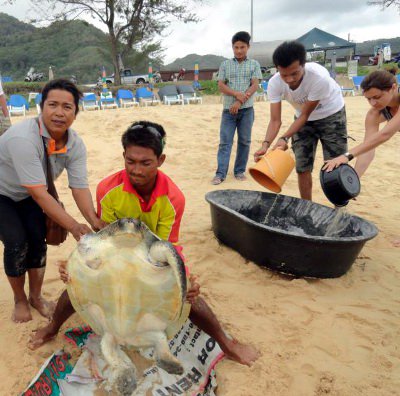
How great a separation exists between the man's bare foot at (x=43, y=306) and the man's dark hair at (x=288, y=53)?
2.06 meters

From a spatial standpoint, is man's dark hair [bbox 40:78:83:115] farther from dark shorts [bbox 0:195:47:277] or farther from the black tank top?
the black tank top

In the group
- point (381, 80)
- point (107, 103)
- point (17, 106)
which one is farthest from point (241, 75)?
point (107, 103)

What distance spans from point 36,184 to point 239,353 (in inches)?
46.3

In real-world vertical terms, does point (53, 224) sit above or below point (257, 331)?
above

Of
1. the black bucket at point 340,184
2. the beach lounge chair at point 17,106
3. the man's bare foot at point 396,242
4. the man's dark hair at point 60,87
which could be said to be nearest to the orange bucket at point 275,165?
the black bucket at point 340,184

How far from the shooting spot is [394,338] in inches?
72.9

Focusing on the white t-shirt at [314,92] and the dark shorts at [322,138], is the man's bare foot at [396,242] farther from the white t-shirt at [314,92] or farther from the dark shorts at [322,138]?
the white t-shirt at [314,92]

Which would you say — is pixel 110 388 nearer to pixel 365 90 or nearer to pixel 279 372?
pixel 279 372

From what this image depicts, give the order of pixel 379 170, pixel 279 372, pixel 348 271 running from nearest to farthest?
1. pixel 279 372
2. pixel 348 271
3. pixel 379 170

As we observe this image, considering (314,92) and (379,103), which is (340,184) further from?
(314,92)

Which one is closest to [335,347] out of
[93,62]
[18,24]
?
[93,62]

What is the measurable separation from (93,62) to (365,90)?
48.8 metres

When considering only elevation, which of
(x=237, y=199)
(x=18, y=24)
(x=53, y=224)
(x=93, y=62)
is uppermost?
(x=18, y=24)

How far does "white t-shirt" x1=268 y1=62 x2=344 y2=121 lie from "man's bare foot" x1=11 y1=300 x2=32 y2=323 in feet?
7.60
